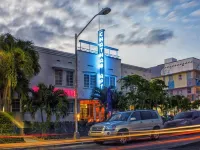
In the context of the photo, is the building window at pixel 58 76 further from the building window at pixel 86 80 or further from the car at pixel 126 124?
the car at pixel 126 124

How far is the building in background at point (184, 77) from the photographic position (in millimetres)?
74250

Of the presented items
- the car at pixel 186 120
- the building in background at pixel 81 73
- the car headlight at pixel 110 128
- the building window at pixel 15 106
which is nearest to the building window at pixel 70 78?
the building in background at pixel 81 73

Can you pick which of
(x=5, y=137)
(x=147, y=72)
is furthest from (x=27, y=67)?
(x=147, y=72)

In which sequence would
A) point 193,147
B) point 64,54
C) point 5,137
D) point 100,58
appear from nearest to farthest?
point 193,147 → point 5,137 → point 64,54 → point 100,58

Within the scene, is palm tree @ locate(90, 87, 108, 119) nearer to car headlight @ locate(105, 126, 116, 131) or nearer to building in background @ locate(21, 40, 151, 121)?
building in background @ locate(21, 40, 151, 121)

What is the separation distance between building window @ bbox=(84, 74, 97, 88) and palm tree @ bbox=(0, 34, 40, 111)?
44.7ft

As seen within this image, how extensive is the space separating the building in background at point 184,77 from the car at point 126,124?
55513 mm

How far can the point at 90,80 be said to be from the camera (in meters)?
39.5

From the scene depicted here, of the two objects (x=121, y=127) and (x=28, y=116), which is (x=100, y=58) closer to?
(x=28, y=116)

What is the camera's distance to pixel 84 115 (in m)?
40.3

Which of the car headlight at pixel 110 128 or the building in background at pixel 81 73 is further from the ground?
the building in background at pixel 81 73

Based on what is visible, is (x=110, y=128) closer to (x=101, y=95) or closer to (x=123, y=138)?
(x=123, y=138)

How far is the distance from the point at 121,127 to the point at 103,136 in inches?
42.4

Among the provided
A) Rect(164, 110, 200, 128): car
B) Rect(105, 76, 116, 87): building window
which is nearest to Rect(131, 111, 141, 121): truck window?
Rect(164, 110, 200, 128): car
